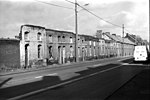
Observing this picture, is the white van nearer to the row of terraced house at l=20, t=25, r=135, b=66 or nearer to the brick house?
the row of terraced house at l=20, t=25, r=135, b=66

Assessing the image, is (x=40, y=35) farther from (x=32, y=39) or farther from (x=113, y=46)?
(x=113, y=46)

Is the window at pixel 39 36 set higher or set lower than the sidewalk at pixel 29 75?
higher

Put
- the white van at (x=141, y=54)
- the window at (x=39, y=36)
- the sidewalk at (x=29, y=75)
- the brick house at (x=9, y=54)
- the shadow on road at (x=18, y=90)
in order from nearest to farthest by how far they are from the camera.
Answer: the shadow on road at (x=18, y=90) < the sidewalk at (x=29, y=75) < the brick house at (x=9, y=54) < the window at (x=39, y=36) < the white van at (x=141, y=54)

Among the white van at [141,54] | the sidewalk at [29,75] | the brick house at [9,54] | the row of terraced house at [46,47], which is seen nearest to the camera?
the sidewalk at [29,75]

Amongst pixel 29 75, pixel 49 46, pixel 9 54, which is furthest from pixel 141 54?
pixel 29 75

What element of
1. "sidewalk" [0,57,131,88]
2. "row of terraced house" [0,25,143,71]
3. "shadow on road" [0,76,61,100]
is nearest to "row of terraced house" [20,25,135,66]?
"row of terraced house" [0,25,143,71]

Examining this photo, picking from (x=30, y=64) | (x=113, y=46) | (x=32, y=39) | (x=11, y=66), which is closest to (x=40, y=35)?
(x=32, y=39)

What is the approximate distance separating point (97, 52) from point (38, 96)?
149ft

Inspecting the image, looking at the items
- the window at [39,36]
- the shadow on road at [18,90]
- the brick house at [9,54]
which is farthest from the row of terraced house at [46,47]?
the shadow on road at [18,90]

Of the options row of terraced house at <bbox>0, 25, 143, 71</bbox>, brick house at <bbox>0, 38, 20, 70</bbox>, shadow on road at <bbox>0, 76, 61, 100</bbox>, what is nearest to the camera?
shadow on road at <bbox>0, 76, 61, 100</bbox>

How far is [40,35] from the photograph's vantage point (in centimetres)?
2867

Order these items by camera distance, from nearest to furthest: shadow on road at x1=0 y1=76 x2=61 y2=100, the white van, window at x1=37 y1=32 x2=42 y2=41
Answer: shadow on road at x1=0 y1=76 x2=61 y2=100 → window at x1=37 y1=32 x2=42 y2=41 → the white van

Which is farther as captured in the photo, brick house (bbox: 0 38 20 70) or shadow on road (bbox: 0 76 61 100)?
brick house (bbox: 0 38 20 70)

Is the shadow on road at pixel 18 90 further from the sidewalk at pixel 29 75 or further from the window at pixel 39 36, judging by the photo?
the window at pixel 39 36
